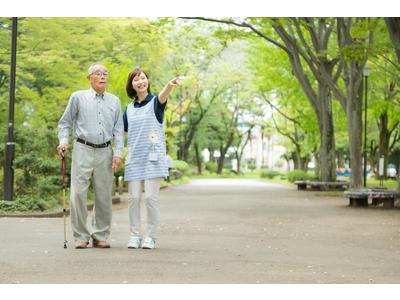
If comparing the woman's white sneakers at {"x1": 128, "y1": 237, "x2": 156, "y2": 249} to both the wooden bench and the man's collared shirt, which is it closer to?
the man's collared shirt

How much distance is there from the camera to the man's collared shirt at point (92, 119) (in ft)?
21.8

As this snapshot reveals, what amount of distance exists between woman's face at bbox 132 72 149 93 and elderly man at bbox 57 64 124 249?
9.2 inches

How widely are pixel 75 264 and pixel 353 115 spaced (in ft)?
48.6

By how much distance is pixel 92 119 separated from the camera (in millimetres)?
6645

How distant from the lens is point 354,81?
62.5 feet

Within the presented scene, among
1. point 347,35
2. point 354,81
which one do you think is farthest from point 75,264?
point 354,81

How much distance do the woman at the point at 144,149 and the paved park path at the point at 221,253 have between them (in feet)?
1.15

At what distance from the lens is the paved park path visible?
Result: 5293mm

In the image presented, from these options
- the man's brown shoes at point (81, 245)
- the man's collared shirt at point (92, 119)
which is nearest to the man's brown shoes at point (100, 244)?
the man's brown shoes at point (81, 245)

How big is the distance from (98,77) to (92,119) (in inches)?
14.7

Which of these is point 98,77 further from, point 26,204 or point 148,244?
point 26,204

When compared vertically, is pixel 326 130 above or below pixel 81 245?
above

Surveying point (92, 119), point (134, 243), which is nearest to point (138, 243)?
point (134, 243)

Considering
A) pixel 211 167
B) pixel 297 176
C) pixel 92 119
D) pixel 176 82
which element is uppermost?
pixel 176 82
